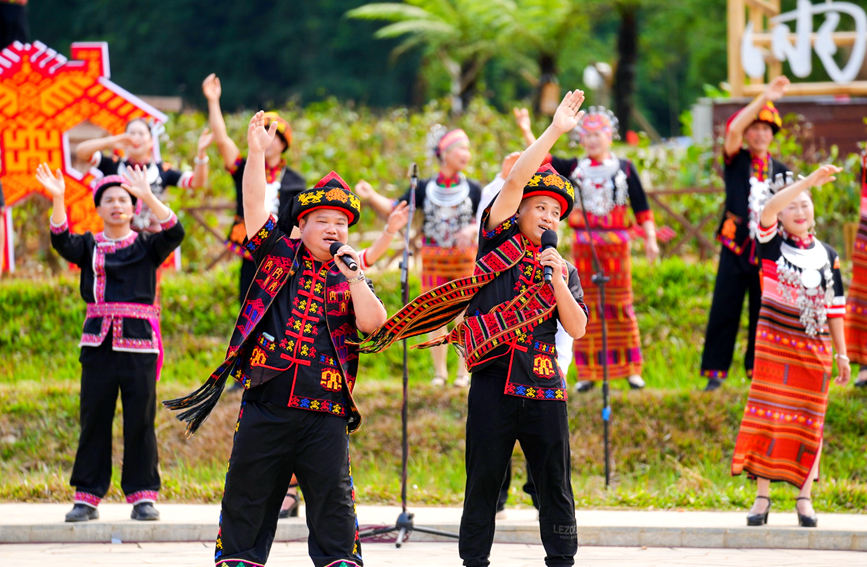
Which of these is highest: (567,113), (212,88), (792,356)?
(212,88)

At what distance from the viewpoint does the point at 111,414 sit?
7.82 m

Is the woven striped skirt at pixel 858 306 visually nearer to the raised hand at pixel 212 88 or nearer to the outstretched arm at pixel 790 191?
the outstretched arm at pixel 790 191

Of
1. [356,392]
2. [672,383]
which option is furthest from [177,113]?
[672,383]

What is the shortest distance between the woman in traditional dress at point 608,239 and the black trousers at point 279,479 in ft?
14.3

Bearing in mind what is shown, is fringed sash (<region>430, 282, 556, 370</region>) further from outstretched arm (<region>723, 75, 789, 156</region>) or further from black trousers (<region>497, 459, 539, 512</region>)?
outstretched arm (<region>723, 75, 789, 156</region>)

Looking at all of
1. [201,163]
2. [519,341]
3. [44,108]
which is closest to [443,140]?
[201,163]

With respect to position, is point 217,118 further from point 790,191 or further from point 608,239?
point 790,191

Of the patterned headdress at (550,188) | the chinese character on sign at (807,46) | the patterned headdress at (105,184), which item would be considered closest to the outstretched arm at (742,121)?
the patterned headdress at (550,188)

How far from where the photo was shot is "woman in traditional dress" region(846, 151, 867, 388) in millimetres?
9648

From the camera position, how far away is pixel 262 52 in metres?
37.5

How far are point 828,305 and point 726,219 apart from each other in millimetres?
2178

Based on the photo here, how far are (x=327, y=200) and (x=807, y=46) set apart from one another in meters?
10.9

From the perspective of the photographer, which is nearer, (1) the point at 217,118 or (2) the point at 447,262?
(1) the point at 217,118

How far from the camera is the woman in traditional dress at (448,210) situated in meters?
9.72
